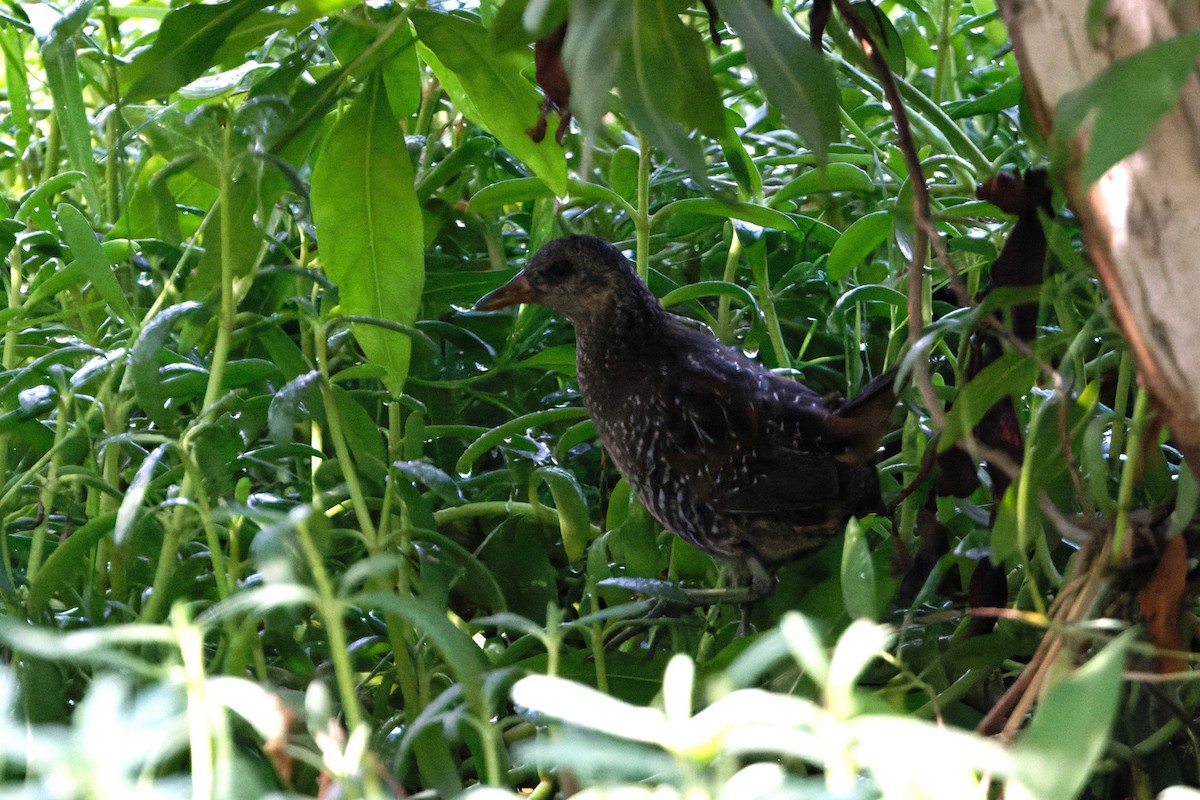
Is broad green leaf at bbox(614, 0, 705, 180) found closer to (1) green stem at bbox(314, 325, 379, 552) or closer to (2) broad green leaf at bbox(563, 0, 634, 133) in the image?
(2) broad green leaf at bbox(563, 0, 634, 133)

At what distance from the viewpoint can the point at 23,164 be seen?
122 cm

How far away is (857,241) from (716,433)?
0.25m

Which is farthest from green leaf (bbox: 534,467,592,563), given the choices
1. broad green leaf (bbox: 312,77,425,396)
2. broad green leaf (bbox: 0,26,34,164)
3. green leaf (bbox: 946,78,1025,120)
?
broad green leaf (bbox: 0,26,34,164)

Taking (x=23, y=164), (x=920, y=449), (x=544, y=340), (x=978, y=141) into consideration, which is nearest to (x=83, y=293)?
(x=23, y=164)

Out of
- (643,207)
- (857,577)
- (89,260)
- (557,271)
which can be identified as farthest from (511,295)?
(857,577)

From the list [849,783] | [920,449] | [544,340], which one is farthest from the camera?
[544,340]

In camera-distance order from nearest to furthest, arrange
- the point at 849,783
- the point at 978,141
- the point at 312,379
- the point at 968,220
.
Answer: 1. the point at 849,783
2. the point at 312,379
3. the point at 968,220
4. the point at 978,141

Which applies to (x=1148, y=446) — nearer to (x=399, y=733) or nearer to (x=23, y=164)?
(x=399, y=733)

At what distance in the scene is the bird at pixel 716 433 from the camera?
964 mm

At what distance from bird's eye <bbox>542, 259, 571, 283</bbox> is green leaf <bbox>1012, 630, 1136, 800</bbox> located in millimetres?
793

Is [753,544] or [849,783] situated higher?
[849,783]

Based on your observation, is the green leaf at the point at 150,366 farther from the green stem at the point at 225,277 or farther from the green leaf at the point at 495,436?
the green leaf at the point at 495,436

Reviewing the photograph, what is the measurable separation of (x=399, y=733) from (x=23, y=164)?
856 millimetres

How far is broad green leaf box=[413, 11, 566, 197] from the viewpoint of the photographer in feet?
2.47
